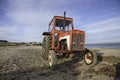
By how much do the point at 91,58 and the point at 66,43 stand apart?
1637mm

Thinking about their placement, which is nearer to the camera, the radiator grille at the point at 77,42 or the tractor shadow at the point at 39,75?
the tractor shadow at the point at 39,75

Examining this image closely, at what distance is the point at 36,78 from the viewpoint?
444cm

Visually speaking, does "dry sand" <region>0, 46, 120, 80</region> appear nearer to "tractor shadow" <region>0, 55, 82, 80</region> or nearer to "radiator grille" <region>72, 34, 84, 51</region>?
"tractor shadow" <region>0, 55, 82, 80</region>

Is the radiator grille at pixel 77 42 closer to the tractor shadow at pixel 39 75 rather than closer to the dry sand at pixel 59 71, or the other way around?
the dry sand at pixel 59 71

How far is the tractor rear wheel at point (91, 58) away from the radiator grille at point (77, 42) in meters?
0.60

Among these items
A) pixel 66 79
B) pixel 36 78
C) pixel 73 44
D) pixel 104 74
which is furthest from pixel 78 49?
pixel 36 78

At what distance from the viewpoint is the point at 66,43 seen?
6.77m

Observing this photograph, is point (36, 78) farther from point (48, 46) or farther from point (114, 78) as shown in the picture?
point (48, 46)

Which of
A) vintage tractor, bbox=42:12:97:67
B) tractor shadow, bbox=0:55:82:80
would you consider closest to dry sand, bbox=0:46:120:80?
tractor shadow, bbox=0:55:82:80

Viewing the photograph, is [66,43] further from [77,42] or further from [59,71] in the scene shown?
[59,71]

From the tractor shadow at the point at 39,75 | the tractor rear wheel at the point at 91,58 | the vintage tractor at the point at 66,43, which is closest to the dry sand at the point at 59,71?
the tractor shadow at the point at 39,75

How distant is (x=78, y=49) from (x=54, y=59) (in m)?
1.50

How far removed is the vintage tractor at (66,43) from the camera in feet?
20.5

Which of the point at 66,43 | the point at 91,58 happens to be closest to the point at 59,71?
the point at 66,43
